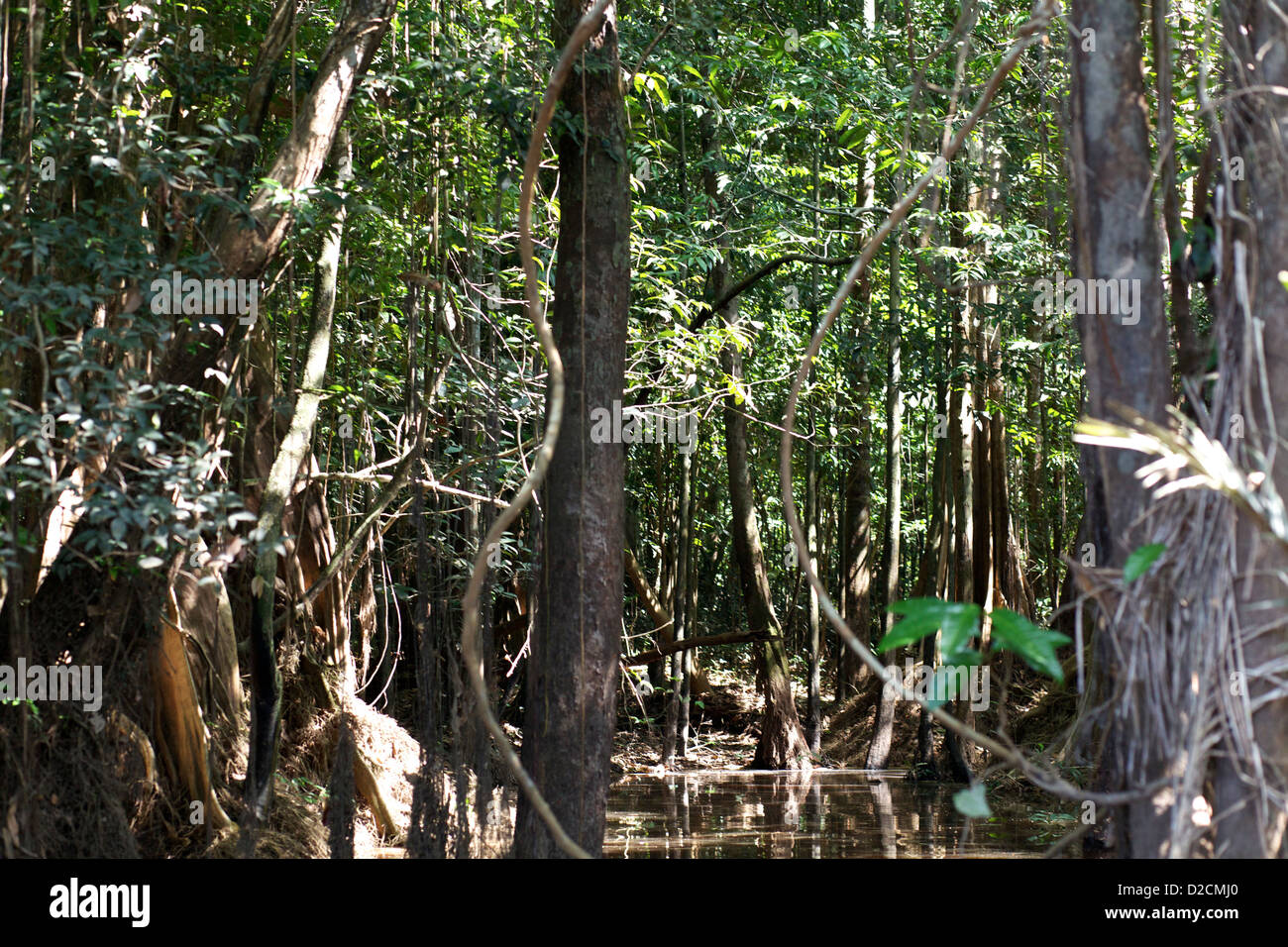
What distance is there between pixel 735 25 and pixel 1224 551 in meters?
9.63

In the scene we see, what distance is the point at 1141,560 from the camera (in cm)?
223

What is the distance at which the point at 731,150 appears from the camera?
10.8 m

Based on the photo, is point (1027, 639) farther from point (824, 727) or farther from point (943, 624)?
point (824, 727)

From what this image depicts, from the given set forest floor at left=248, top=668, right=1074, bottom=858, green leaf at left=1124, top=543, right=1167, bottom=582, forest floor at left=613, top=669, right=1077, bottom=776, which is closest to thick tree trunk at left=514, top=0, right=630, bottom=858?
forest floor at left=248, top=668, right=1074, bottom=858

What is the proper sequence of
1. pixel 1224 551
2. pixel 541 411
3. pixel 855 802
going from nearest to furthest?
pixel 1224 551 < pixel 541 411 < pixel 855 802

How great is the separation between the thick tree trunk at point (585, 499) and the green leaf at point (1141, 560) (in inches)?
118

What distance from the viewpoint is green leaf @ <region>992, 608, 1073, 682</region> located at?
223 cm

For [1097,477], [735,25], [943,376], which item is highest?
[735,25]

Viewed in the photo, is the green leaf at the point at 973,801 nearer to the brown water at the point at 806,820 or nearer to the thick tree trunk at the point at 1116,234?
the thick tree trunk at the point at 1116,234

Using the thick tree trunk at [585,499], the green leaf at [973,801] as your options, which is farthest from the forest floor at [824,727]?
the green leaf at [973,801]

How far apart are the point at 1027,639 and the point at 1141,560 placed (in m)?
0.27

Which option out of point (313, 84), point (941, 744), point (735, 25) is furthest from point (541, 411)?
point (941, 744)

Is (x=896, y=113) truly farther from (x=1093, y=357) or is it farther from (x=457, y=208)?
(x=1093, y=357)

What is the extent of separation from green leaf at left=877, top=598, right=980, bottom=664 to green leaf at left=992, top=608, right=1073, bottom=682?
0.18 feet
